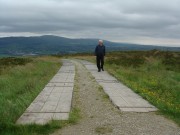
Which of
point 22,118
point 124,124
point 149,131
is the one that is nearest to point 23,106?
point 22,118

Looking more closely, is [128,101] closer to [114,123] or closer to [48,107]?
[48,107]

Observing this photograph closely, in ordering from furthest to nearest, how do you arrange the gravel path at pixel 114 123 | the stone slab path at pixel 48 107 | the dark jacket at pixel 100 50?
the dark jacket at pixel 100 50
the stone slab path at pixel 48 107
the gravel path at pixel 114 123

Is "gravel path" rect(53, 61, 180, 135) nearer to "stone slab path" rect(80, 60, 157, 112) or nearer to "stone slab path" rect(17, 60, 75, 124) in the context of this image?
"stone slab path" rect(80, 60, 157, 112)

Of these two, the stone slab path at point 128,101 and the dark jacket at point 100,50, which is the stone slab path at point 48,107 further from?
the dark jacket at point 100,50

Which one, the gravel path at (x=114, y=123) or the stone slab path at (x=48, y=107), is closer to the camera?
the gravel path at (x=114, y=123)

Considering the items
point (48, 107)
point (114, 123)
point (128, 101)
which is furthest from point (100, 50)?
point (114, 123)

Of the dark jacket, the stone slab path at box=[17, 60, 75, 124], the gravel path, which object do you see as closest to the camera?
the gravel path

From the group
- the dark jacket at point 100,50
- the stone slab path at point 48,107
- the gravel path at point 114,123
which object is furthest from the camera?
the dark jacket at point 100,50

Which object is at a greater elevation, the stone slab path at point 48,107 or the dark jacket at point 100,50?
the dark jacket at point 100,50

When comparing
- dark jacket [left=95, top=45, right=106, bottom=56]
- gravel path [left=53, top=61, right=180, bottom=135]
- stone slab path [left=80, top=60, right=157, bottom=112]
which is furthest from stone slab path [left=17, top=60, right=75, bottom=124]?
dark jacket [left=95, top=45, right=106, bottom=56]

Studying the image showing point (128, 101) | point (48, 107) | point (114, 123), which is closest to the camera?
point (114, 123)

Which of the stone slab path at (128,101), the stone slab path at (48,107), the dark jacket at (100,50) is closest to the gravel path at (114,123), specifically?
the stone slab path at (128,101)

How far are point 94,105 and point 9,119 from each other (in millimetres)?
2571

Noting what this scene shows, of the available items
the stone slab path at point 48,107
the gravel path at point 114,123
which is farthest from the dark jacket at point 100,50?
the gravel path at point 114,123
